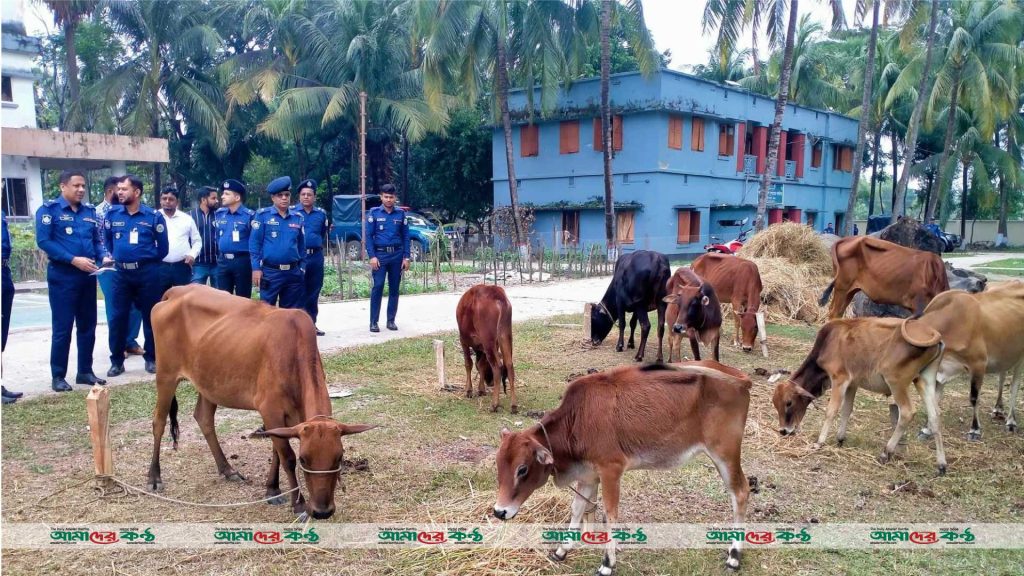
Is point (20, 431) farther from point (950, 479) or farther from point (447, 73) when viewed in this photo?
point (447, 73)

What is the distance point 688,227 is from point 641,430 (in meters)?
27.2

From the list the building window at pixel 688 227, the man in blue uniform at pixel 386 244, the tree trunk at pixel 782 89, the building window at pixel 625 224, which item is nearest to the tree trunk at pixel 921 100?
the tree trunk at pixel 782 89

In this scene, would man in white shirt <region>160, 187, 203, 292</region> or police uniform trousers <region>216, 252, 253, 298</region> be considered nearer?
man in white shirt <region>160, 187, 203, 292</region>

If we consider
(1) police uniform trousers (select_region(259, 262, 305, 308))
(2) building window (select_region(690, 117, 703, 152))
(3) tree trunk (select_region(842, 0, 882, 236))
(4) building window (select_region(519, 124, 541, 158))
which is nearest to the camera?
(1) police uniform trousers (select_region(259, 262, 305, 308))

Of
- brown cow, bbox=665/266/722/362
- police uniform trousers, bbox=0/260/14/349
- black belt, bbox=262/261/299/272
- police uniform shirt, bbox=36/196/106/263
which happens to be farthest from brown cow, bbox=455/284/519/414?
police uniform trousers, bbox=0/260/14/349

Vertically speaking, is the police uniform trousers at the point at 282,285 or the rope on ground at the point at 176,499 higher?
the police uniform trousers at the point at 282,285

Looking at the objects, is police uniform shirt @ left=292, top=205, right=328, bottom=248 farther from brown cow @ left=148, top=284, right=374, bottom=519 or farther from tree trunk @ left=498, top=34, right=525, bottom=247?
tree trunk @ left=498, top=34, right=525, bottom=247

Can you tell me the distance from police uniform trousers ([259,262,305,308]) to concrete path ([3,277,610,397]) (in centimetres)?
115

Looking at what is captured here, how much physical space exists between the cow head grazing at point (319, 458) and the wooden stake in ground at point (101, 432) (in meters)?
1.50

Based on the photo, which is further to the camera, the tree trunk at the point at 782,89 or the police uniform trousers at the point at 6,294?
the tree trunk at the point at 782,89

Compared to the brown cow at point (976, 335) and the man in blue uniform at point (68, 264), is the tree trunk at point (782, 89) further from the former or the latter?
the man in blue uniform at point (68, 264)

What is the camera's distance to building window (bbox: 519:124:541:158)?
103 ft

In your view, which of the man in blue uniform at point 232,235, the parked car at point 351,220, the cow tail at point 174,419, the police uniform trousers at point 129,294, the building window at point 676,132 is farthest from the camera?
the building window at point 676,132

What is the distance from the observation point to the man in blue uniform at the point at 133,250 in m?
7.50
